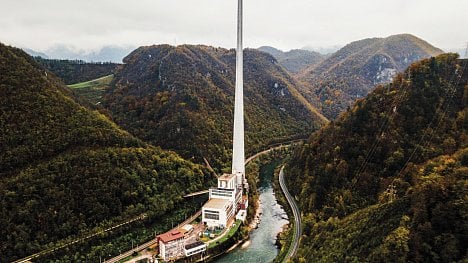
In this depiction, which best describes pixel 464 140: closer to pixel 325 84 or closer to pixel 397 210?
pixel 397 210

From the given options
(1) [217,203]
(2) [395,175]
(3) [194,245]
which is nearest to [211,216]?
(1) [217,203]

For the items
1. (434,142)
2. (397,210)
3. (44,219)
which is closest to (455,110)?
(434,142)

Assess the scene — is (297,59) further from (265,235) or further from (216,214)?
(216,214)

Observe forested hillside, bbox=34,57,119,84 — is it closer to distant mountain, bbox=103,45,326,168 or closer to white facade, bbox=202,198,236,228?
distant mountain, bbox=103,45,326,168

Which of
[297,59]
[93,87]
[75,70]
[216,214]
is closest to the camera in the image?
[216,214]

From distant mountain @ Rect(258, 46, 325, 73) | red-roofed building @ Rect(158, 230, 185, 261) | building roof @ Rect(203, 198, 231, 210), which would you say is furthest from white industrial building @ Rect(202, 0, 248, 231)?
distant mountain @ Rect(258, 46, 325, 73)

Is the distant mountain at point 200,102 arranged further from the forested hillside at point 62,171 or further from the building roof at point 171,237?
the building roof at point 171,237
